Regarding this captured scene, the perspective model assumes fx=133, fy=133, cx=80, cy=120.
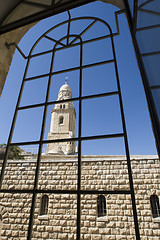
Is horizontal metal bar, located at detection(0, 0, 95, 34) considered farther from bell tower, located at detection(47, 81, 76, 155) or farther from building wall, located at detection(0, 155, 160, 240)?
bell tower, located at detection(47, 81, 76, 155)

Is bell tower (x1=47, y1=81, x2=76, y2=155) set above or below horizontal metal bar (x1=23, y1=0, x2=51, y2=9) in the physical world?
above

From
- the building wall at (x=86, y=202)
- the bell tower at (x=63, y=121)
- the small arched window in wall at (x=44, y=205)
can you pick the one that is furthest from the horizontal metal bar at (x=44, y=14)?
the bell tower at (x=63, y=121)

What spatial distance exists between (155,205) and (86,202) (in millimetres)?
2641

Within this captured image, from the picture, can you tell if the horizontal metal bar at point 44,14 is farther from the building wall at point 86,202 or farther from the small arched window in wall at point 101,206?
the small arched window in wall at point 101,206

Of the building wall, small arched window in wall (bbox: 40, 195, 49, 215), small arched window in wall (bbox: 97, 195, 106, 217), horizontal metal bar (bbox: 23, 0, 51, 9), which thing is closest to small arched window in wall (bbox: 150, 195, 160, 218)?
the building wall

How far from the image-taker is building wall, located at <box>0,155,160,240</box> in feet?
16.0

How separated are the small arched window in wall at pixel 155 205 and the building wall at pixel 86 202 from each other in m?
0.22

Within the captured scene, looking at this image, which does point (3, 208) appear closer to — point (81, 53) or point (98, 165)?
point (98, 165)

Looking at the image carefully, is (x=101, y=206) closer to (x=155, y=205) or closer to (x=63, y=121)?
(x=155, y=205)

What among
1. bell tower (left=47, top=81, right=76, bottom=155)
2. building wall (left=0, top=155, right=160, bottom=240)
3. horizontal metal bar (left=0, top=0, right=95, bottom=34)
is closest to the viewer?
horizontal metal bar (left=0, top=0, right=95, bottom=34)

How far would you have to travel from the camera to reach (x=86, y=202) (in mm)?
5324

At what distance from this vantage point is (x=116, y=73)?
1.24 metres

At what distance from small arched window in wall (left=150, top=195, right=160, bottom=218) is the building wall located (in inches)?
8.6

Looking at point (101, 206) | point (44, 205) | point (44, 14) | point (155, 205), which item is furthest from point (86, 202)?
point (44, 14)
